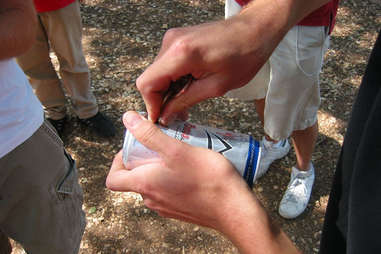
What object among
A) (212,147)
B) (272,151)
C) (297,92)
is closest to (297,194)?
(272,151)

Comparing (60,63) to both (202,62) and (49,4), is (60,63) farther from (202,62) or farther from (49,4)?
(202,62)

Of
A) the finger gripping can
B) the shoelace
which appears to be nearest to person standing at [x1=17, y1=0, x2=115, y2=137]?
the shoelace

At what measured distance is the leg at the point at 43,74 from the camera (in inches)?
96.8

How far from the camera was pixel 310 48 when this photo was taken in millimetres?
1830

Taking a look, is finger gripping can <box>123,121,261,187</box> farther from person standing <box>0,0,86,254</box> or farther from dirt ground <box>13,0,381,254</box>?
dirt ground <box>13,0,381,254</box>

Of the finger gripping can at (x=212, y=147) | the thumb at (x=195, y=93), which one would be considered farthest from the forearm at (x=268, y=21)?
the finger gripping can at (x=212, y=147)

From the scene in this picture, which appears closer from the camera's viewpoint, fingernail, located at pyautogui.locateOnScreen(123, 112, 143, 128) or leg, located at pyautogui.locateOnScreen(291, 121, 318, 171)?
fingernail, located at pyautogui.locateOnScreen(123, 112, 143, 128)

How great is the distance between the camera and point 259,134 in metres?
2.97

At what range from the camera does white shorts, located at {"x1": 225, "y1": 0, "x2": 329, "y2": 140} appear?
1.81 m

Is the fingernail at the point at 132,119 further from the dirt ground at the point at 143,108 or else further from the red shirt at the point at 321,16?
the dirt ground at the point at 143,108

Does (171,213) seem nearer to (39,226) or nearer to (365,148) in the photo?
(365,148)

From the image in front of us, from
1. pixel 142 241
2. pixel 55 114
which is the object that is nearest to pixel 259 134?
pixel 142 241

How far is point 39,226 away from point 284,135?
145 centimetres

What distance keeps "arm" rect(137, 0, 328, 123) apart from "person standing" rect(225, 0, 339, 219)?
693 mm
